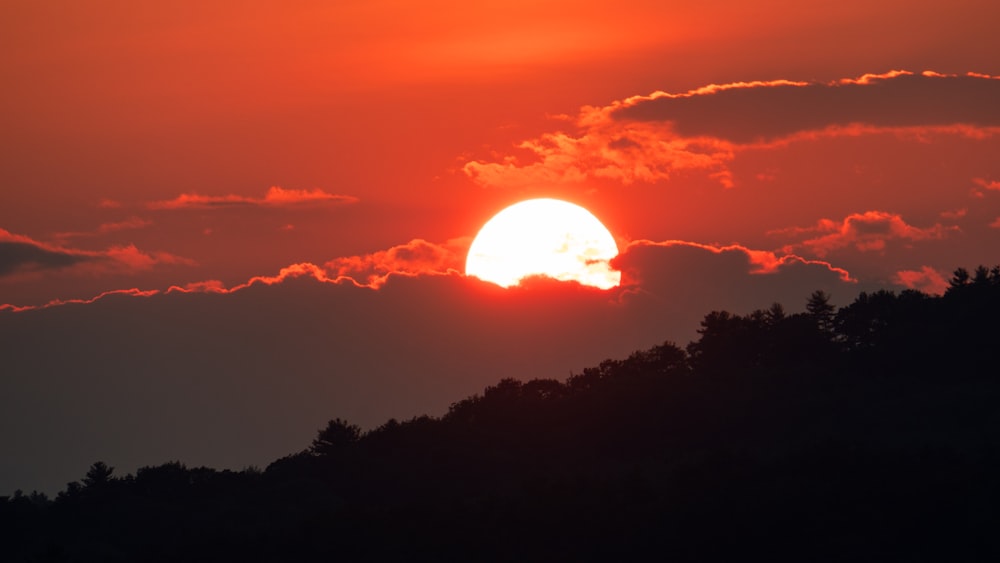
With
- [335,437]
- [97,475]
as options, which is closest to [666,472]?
[335,437]

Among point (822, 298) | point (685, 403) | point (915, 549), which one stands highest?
point (822, 298)

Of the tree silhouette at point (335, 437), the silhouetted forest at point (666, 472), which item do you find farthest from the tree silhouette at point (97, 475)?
the tree silhouette at point (335, 437)

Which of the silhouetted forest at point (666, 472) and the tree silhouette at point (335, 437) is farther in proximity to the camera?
the tree silhouette at point (335, 437)

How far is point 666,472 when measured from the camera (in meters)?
125

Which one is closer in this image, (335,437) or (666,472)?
(666,472)

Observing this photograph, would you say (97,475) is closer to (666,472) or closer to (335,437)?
(335,437)

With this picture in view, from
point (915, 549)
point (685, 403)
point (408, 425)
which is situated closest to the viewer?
point (915, 549)

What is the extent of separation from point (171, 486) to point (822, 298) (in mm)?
75471

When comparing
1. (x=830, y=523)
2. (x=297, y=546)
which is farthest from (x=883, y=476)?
(x=297, y=546)

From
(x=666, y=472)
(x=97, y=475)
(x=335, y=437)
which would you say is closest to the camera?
(x=666, y=472)

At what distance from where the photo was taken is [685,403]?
151 m

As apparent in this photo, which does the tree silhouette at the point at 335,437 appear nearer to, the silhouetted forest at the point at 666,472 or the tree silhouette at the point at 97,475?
the silhouetted forest at the point at 666,472

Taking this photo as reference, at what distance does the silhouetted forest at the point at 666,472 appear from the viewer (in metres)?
99.9

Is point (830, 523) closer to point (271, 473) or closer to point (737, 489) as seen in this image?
point (737, 489)
